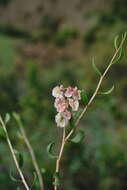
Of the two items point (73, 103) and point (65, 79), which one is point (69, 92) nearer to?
point (73, 103)

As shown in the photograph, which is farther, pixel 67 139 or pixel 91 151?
pixel 91 151

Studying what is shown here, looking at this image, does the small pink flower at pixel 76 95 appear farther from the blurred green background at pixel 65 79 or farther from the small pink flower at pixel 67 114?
the blurred green background at pixel 65 79

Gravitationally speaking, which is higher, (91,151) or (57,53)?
(91,151)

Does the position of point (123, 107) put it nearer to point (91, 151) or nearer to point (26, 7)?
point (91, 151)

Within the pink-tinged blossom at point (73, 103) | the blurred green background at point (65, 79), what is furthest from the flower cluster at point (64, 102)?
the blurred green background at point (65, 79)

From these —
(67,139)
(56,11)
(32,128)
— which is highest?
(67,139)

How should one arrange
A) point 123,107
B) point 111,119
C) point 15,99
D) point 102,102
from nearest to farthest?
point 102,102 < point 15,99 < point 111,119 < point 123,107

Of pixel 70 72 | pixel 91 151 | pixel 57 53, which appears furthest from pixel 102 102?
pixel 57 53

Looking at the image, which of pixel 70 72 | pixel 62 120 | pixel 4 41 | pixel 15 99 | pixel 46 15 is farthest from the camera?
pixel 46 15
